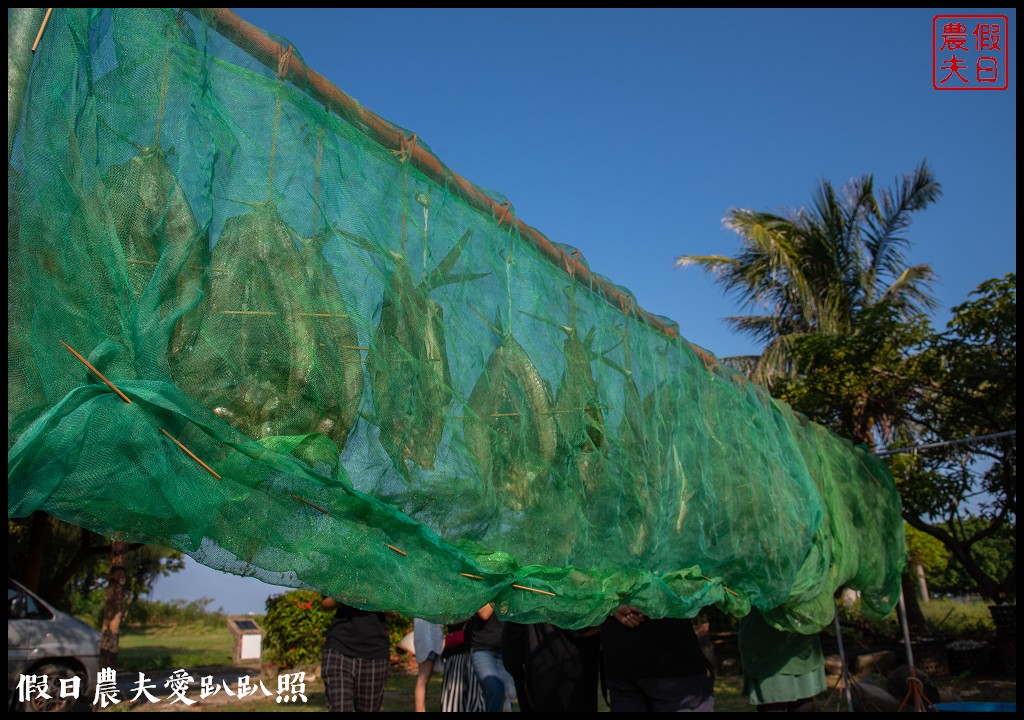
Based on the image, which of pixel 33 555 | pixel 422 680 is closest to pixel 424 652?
pixel 422 680

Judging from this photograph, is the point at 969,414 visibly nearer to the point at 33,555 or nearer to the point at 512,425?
the point at 512,425

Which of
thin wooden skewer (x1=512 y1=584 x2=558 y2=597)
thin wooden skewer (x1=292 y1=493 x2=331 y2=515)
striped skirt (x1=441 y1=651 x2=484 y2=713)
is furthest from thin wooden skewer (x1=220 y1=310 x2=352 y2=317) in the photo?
striped skirt (x1=441 y1=651 x2=484 y2=713)

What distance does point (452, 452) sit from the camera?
2.14 m

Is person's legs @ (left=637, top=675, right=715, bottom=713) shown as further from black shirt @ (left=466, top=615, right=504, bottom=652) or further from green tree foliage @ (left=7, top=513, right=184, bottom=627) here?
green tree foliage @ (left=7, top=513, right=184, bottom=627)

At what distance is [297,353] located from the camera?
178 cm

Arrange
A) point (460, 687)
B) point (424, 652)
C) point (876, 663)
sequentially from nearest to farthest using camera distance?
point (460, 687) → point (424, 652) → point (876, 663)

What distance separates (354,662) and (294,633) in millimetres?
5865

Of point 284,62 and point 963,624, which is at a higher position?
point 284,62

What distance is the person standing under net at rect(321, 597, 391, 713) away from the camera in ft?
13.6

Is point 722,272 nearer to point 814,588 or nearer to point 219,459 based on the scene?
point 814,588

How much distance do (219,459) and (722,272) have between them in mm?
11014

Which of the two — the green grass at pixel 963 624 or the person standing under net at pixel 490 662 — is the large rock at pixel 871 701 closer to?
the person standing under net at pixel 490 662

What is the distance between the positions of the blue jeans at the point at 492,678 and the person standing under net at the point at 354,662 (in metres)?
0.52

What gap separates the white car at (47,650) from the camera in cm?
654
